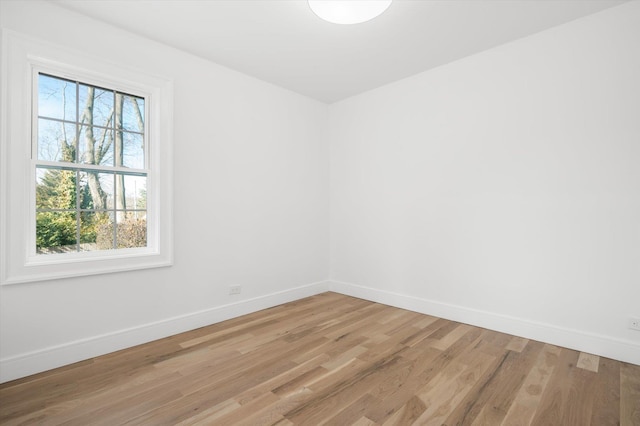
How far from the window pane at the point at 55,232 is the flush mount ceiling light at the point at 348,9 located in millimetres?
2652

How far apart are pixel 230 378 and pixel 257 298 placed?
1529mm

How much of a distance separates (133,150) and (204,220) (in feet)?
3.18

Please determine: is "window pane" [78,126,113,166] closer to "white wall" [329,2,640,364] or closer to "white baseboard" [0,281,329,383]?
"white baseboard" [0,281,329,383]

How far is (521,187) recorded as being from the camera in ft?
9.83

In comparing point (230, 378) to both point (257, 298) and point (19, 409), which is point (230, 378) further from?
point (257, 298)

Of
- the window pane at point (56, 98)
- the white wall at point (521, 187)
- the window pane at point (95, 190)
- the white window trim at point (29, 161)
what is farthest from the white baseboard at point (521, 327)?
the window pane at point (56, 98)

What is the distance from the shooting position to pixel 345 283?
4555mm

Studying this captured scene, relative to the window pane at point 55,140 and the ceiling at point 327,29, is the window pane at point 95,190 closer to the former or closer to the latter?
the window pane at point 55,140

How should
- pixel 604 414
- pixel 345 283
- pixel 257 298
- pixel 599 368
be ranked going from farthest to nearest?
pixel 345 283, pixel 257 298, pixel 599 368, pixel 604 414

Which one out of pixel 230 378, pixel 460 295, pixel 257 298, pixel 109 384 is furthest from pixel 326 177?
pixel 109 384

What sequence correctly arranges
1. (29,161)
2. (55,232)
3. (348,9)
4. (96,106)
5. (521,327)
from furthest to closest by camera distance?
1. (521,327)
2. (96,106)
3. (55,232)
4. (29,161)
5. (348,9)

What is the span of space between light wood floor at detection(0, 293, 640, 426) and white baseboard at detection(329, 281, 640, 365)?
0.10m

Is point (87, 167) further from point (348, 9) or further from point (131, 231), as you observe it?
point (348, 9)

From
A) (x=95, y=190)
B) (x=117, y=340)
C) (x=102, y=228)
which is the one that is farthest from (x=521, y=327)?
(x=95, y=190)
